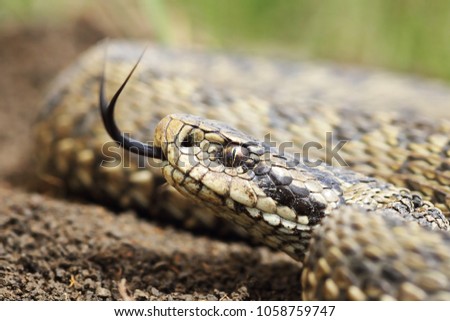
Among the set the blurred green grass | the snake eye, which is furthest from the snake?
the blurred green grass

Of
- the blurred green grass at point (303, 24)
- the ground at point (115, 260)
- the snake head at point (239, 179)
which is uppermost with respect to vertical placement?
the blurred green grass at point (303, 24)

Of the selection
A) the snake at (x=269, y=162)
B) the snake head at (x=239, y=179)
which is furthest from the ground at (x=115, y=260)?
the snake head at (x=239, y=179)

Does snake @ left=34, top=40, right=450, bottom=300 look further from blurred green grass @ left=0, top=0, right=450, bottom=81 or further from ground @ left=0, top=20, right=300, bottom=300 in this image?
blurred green grass @ left=0, top=0, right=450, bottom=81

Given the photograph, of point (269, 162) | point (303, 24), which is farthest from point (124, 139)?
point (303, 24)

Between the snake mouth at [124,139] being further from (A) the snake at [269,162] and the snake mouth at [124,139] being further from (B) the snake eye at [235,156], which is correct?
(B) the snake eye at [235,156]

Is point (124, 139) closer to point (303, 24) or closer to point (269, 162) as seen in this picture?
point (269, 162)

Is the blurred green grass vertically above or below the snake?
above
